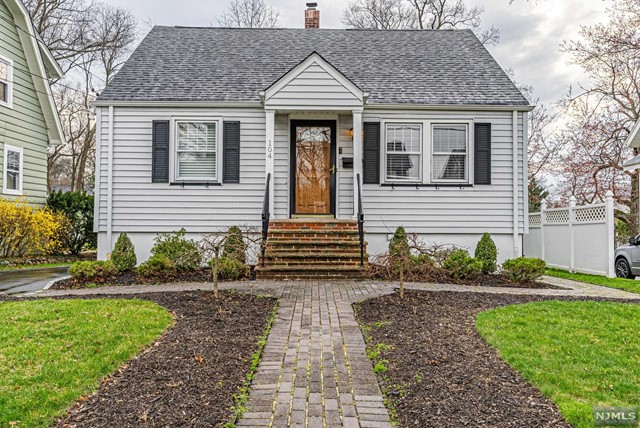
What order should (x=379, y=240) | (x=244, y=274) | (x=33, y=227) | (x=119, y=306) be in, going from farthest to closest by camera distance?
(x=33, y=227)
(x=379, y=240)
(x=244, y=274)
(x=119, y=306)

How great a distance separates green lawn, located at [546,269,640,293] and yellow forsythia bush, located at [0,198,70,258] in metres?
12.9

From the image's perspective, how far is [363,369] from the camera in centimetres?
373

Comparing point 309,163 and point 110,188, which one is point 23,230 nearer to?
point 110,188

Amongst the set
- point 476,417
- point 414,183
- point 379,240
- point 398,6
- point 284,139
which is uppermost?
point 398,6

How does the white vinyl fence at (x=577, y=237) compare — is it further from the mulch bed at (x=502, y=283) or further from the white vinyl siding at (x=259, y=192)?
the mulch bed at (x=502, y=283)

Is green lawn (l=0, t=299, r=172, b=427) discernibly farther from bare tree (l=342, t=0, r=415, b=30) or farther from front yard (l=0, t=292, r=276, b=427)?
bare tree (l=342, t=0, r=415, b=30)

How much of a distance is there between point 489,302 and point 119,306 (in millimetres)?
5115

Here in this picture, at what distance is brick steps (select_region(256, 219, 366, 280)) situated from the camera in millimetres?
8469

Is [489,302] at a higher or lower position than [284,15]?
lower

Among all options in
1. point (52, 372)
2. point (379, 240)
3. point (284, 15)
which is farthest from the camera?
point (284, 15)

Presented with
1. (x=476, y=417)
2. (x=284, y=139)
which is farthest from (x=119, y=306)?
(x=284, y=139)

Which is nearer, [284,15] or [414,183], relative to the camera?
[414,183]

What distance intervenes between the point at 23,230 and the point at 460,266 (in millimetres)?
Answer: 10667

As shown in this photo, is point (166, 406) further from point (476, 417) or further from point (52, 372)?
point (476, 417)
